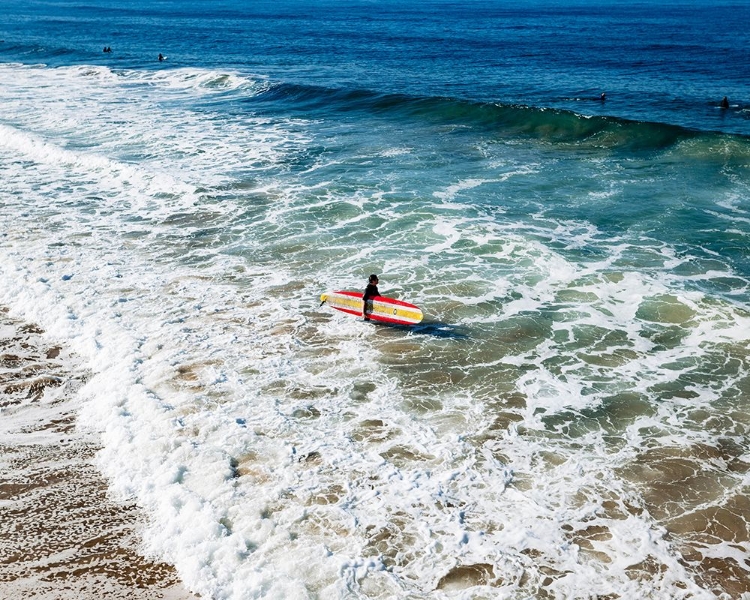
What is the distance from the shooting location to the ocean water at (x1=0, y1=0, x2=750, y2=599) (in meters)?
8.68

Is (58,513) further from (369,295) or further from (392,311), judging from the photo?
(392,311)

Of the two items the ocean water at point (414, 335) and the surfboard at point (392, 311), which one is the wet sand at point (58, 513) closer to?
the ocean water at point (414, 335)

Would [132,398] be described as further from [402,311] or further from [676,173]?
[676,173]

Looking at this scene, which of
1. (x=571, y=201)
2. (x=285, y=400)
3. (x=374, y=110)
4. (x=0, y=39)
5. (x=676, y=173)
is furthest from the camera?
(x=0, y=39)

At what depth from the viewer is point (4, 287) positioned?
15734 millimetres

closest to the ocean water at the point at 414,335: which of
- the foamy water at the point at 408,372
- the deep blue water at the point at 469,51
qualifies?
the foamy water at the point at 408,372

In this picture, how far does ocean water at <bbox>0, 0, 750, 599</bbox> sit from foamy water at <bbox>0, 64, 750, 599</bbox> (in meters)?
0.06

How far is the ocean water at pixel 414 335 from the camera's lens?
8.68 m

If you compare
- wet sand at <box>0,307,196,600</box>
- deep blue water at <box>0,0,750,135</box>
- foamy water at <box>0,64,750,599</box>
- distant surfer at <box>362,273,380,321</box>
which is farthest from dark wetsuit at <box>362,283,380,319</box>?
deep blue water at <box>0,0,750,135</box>

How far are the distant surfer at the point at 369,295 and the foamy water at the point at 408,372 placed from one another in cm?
48

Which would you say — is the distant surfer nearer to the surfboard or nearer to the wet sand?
the surfboard

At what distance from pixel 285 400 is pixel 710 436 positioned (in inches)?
289

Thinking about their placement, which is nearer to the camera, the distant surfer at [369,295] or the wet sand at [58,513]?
the wet sand at [58,513]

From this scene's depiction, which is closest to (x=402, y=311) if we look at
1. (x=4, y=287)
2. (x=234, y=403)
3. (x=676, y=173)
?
(x=234, y=403)
